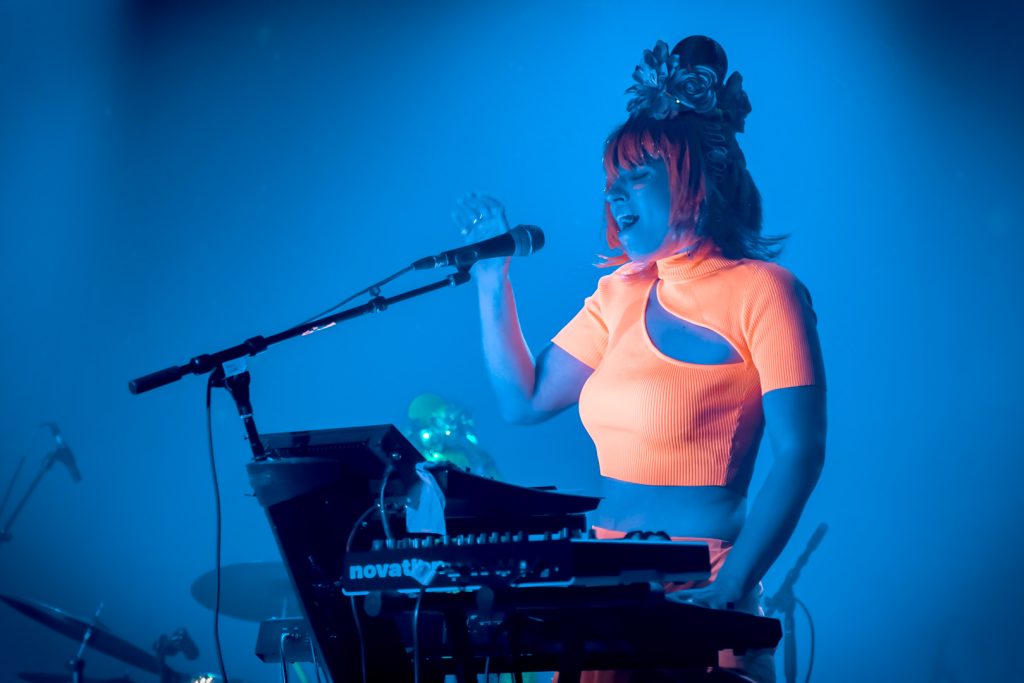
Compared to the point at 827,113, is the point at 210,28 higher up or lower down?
higher up

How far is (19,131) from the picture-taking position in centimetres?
435

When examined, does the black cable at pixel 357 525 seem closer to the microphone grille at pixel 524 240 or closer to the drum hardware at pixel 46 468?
the microphone grille at pixel 524 240

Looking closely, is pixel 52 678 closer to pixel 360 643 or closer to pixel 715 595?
pixel 360 643

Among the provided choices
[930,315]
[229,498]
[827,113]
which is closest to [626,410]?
[930,315]

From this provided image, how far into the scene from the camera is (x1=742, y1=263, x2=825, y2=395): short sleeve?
187 cm

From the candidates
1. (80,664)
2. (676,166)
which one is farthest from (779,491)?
(80,664)

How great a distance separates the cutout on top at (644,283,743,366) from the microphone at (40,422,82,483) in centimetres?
295

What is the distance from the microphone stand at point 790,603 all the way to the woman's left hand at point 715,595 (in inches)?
59.2

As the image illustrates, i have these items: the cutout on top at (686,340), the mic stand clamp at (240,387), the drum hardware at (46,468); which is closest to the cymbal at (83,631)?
the drum hardware at (46,468)

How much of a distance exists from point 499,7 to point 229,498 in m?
2.43

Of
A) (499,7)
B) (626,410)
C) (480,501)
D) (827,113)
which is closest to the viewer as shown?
(480,501)

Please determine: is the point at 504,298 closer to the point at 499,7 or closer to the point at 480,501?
the point at 480,501

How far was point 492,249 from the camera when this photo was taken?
2.10m

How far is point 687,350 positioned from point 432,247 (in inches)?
71.8
